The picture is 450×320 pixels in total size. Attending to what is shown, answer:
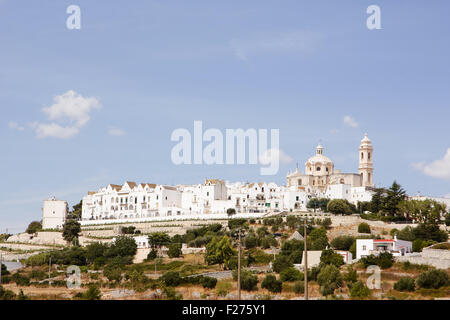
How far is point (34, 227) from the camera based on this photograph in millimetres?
98625

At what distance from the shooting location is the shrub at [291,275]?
156 feet

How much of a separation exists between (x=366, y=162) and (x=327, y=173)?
6.87 metres

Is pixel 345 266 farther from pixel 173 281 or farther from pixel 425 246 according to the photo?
pixel 173 281

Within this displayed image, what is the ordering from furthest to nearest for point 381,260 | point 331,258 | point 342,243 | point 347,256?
point 342,243
point 347,256
point 331,258
point 381,260

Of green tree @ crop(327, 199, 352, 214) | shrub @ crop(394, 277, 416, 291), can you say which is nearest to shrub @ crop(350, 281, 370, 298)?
shrub @ crop(394, 277, 416, 291)

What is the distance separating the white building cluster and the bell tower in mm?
5790

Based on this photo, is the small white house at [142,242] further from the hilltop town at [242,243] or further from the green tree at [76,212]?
the green tree at [76,212]

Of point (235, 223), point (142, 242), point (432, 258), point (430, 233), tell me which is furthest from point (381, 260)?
point (142, 242)

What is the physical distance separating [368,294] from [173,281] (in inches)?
606

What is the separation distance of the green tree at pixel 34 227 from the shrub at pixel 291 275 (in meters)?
54.4

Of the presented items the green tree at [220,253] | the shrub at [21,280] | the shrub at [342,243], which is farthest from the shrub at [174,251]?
the shrub at [342,243]

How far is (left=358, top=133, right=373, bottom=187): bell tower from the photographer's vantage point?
358ft

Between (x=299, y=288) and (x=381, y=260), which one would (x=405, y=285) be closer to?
(x=299, y=288)
